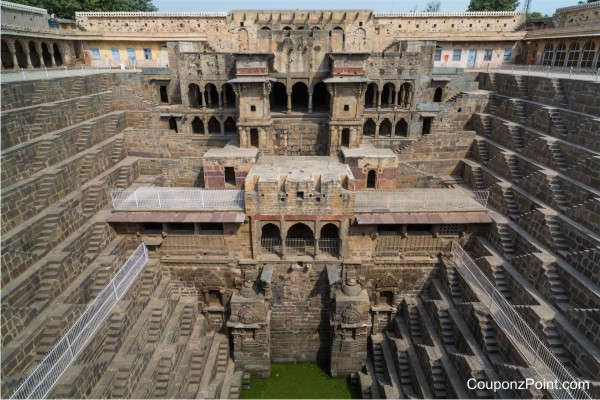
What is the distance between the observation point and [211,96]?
3091 centimetres

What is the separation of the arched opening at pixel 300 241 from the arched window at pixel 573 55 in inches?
1236

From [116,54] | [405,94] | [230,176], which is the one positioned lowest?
[230,176]

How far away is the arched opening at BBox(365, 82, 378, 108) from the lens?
29.0m

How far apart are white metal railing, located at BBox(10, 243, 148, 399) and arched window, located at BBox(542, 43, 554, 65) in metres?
42.6

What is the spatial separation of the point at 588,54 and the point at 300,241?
32178 mm

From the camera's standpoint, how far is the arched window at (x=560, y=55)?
34031 mm

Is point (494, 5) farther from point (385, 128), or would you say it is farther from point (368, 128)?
point (368, 128)

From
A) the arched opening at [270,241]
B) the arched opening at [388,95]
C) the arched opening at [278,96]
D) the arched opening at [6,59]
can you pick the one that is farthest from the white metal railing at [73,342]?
the arched opening at [6,59]

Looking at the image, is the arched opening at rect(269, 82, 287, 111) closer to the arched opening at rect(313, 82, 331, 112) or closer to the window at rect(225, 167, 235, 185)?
the arched opening at rect(313, 82, 331, 112)

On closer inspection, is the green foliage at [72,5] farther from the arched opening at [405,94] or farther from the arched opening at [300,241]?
the arched opening at [300,241]

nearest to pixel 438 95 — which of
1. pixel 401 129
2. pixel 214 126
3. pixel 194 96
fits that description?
pixel 401 129

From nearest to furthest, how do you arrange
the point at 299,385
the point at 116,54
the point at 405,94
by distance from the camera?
the point at 299,385 → the point at 405,94 → the point at 116,54

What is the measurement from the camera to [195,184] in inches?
943

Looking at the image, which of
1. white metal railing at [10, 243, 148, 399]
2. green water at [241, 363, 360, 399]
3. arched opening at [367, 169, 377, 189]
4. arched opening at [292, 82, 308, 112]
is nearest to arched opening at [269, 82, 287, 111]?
arched opening at [292, 82, 308, 112]
